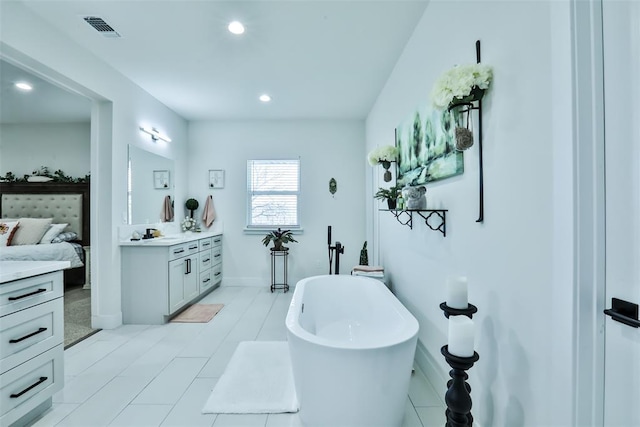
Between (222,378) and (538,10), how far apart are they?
264cm

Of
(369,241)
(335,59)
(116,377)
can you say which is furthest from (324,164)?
(116,377)

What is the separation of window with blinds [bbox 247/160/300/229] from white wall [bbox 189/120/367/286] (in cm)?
12

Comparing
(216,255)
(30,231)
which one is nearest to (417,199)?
(216,255)

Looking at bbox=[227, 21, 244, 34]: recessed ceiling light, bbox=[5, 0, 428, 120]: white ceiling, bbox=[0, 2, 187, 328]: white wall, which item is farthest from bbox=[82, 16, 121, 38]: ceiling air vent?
bbox=[227, 21, 244, 34]: recessed ceiling light

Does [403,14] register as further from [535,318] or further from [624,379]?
[624,379]

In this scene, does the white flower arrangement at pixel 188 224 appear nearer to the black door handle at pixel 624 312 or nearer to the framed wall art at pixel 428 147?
the framed wall art at pixel 428 147

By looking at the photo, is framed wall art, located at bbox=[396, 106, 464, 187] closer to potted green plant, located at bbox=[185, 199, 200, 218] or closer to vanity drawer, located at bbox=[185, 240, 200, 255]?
vanity drawer, located at bbox=[185, 240, 200, 255]

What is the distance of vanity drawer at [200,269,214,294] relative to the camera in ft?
12.6

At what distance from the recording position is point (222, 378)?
2.04 meters

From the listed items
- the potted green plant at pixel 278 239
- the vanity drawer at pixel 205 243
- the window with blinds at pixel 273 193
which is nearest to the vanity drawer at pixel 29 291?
the vanity drawer at pixel 205 243

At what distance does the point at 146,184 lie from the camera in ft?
11.7

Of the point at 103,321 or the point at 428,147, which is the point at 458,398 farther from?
the point at 103,321

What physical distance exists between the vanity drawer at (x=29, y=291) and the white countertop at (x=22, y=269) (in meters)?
0.03

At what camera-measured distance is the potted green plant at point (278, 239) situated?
4.23 meters
